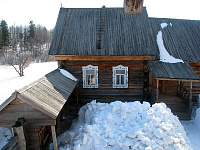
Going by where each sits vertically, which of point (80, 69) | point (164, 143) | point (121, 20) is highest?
point (121, 20)

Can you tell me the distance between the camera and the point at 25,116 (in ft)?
17.8

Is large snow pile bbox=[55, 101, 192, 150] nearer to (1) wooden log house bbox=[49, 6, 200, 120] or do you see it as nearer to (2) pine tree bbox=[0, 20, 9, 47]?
(1) wooden log house bbox=[49, 6, 200, 120]

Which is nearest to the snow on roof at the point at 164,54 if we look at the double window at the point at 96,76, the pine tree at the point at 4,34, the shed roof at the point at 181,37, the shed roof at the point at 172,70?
the shed roof at the point at 181,37

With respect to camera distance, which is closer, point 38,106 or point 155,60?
point 38,106

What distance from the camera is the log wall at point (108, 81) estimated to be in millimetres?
10977

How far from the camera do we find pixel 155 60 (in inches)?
448

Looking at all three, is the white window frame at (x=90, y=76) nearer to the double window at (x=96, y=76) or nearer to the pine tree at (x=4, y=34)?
the double window at (x=96, y=76)

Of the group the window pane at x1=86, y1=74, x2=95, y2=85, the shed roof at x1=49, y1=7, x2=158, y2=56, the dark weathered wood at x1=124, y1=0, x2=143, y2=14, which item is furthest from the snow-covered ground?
the dark weathered wood at x1=124, y1=0, x2=143, y2=14

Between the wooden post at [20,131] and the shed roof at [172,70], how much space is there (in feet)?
23.8

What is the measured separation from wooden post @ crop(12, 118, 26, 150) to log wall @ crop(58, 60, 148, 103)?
19.6 feet

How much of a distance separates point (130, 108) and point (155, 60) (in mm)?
4999

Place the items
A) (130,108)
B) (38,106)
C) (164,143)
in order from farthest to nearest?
(130,108) → (164,143) → (38,106)

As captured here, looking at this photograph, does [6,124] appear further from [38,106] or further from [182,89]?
[182,89]

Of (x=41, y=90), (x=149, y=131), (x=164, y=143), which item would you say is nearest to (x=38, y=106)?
(x=41, y=90)
